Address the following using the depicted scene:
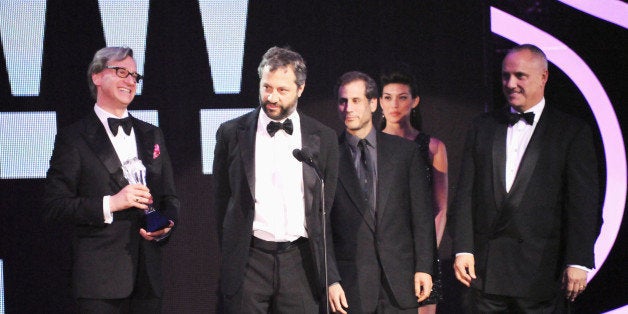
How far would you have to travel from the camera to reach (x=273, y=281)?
12.2ft

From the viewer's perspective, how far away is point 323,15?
17.5 ft

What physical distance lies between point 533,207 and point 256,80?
83.9 inches

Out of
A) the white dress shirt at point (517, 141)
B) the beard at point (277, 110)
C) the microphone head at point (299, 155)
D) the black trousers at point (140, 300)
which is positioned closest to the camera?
the microphone head at point (299, 155)

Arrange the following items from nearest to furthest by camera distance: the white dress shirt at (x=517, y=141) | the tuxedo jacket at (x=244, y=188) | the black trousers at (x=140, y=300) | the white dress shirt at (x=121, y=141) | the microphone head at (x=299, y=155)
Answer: the microphone head at (x=299, y=155) → the tuxedo jacket at (x=244, y=188) → the black trousers at (x=140, y=300) → the white dress shirt at (x=121, y=141) → the white dress shirt at (x=517, y=141)

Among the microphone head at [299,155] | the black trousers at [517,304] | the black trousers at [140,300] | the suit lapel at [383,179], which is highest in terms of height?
the microphone head at [299,155]

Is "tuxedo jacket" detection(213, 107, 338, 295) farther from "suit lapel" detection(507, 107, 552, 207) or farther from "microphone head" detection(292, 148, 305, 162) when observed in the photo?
"suit lapel" detection(507, 107, 552, 207)

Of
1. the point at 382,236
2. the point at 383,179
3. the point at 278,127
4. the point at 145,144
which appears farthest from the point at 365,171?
the point at 145,144

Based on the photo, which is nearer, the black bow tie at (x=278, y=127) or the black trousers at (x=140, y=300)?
the black bow tie at (x=278, y=127)

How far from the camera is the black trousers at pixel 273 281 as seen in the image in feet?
12.1

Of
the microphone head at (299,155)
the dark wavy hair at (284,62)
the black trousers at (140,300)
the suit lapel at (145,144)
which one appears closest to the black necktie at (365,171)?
the dark wavy hair at (284,62)

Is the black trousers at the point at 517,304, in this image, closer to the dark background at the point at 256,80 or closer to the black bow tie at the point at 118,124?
the dark background at the point at 256,80

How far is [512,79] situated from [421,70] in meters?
1.20

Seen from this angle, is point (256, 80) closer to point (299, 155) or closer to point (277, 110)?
point (277, 110)

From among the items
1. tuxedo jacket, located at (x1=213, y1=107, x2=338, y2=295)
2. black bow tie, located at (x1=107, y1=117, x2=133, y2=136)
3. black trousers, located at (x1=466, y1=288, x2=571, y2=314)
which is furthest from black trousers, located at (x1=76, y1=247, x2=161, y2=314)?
black trousers, located at (x1=466, y1=288, x2=571, y2=314)
